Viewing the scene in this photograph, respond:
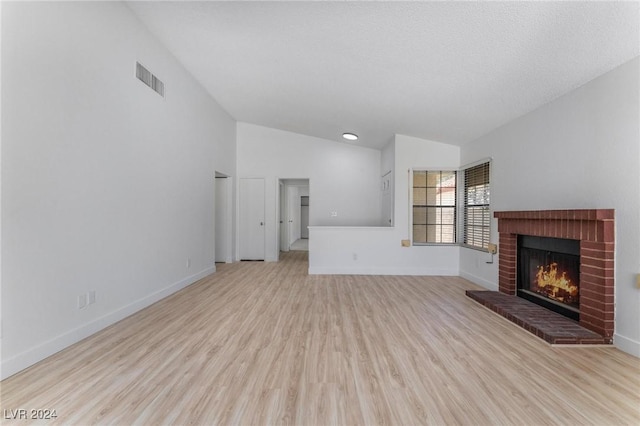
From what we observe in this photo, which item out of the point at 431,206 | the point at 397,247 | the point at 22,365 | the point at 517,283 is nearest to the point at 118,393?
the point at 22,365

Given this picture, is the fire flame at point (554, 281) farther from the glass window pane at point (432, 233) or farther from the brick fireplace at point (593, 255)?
the glass window pane at point (432, 233)

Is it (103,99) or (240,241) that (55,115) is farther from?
(240,241)

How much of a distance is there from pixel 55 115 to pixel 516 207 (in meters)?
4.68

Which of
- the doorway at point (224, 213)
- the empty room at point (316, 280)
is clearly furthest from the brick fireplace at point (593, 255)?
the doorway at point (224, 213)

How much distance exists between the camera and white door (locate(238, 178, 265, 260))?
22.4 ft

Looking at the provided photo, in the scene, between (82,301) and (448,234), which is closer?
(82,301)

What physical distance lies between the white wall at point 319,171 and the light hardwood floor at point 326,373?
368cm

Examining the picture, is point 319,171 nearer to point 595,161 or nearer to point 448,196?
point 448,196

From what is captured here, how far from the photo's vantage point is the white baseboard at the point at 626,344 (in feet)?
7.32

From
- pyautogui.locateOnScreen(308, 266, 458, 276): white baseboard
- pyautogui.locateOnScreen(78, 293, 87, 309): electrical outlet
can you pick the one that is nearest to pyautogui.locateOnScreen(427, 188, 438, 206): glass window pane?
pyautogui.locateOnScreen(308, 266, 458, 276): white baseboard

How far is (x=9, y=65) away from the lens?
1920 mm

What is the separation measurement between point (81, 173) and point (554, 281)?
4.62 meters

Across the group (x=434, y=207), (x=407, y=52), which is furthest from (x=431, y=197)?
(x=407, y=52)

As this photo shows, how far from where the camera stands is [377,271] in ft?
17.7
